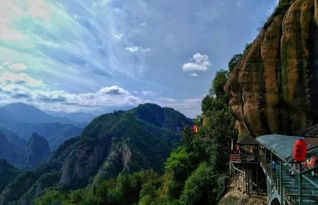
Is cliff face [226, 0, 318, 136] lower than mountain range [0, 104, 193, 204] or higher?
higher

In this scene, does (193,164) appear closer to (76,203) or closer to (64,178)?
(76,203)

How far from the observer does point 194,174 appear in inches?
1331

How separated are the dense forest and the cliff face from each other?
177 inches

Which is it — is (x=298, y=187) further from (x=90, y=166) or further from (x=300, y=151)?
(x=90, y=166)

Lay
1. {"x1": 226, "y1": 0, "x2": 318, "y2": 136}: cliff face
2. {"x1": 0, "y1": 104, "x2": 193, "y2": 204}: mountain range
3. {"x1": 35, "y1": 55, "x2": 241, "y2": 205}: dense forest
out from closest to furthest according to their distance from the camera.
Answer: {"x1": 226, "y1": 0, "x2": 318, "y2": 136}: cliff face → {"x1": 35, "y1": 55, "x2": 241, "y2": 205}: dense forest → {"x1": 0, "y1": 104, "x2": 193, "y2": 204}: mountain range

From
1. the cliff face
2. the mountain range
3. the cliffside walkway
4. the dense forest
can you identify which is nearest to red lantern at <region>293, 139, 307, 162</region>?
the cliffside walkway

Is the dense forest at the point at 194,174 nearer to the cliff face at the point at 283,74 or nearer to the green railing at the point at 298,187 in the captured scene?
the cliff face at the point at 283,74

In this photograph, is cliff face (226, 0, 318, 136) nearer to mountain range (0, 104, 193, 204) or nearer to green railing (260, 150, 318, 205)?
green railing (260, 150, 318, 205)

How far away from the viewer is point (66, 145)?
189625mm

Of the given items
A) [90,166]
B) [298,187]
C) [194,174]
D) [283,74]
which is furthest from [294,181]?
[90,166]

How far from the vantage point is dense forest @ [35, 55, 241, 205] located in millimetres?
31938

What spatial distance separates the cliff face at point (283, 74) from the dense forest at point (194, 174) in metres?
4.48

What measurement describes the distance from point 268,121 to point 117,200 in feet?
93.3

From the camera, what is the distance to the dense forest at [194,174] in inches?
1257
